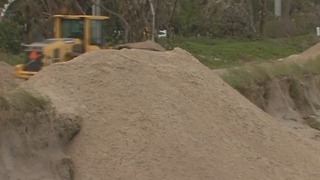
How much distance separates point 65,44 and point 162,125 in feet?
33.0

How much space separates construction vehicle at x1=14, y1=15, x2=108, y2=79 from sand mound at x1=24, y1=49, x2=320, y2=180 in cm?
724

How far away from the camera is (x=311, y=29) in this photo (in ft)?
189

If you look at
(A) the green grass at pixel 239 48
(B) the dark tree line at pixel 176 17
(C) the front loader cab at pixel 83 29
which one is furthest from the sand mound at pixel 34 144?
(A) the green grass at pixel 239 48

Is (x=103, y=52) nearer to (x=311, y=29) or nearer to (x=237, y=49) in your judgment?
(x=237, y=49)

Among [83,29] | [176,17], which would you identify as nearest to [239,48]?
[176,17]

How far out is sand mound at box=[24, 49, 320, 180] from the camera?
409 inches

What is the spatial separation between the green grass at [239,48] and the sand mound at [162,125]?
74.1 feet

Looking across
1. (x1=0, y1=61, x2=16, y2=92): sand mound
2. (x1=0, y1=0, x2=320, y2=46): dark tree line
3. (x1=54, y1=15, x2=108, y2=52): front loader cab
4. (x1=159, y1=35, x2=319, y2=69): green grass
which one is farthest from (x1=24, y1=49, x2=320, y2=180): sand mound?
(x1=159, y1=35, x2=319, y2=69): green grass

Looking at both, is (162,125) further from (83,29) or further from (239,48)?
(239,48)

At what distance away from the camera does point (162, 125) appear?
1098 centimetres

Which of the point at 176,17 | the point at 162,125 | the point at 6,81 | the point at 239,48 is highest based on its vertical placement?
the point at 6,81

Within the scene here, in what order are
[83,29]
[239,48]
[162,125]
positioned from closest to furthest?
1. [162,125]
2. [83,29]
3. [239,48]

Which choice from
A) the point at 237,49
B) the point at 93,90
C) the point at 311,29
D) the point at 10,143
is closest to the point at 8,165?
the point at 10,143

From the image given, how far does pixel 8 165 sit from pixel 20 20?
111ft
